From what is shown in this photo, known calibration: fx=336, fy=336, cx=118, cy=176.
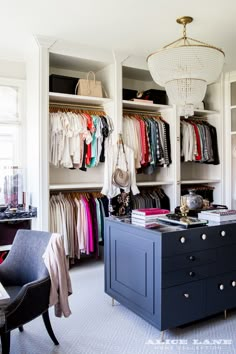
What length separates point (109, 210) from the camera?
421 cm

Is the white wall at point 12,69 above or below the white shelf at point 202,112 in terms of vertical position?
above

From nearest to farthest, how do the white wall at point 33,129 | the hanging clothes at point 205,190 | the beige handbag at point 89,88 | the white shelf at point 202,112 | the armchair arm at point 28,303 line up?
the armchair arm at point 28,303, the white wall at point 33,129, the beige handbag at point 89,88, the white shelf at point 202,112, the hanging clothes at point 205,190

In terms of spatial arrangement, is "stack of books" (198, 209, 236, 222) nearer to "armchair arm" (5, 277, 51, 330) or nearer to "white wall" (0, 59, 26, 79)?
"armchair arm" (5, 277, 51, 330)

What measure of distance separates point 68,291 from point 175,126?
116 inches

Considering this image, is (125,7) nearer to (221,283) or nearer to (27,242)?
(27,242)


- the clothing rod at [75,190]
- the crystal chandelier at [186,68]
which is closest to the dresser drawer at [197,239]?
the crystal chandelier at [186,68]

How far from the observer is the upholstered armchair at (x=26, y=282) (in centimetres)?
196

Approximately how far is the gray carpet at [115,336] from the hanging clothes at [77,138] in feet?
5.67

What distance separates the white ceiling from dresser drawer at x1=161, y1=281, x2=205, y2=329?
2.34 meters

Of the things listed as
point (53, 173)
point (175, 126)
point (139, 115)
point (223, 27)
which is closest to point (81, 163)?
point (53, 173)

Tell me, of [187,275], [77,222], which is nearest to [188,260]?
[187,275]

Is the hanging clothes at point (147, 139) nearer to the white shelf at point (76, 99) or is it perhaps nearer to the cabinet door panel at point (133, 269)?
the white shelf at point (76, 99)

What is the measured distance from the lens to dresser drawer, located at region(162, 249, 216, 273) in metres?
2.38

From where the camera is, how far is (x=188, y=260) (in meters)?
2.48
